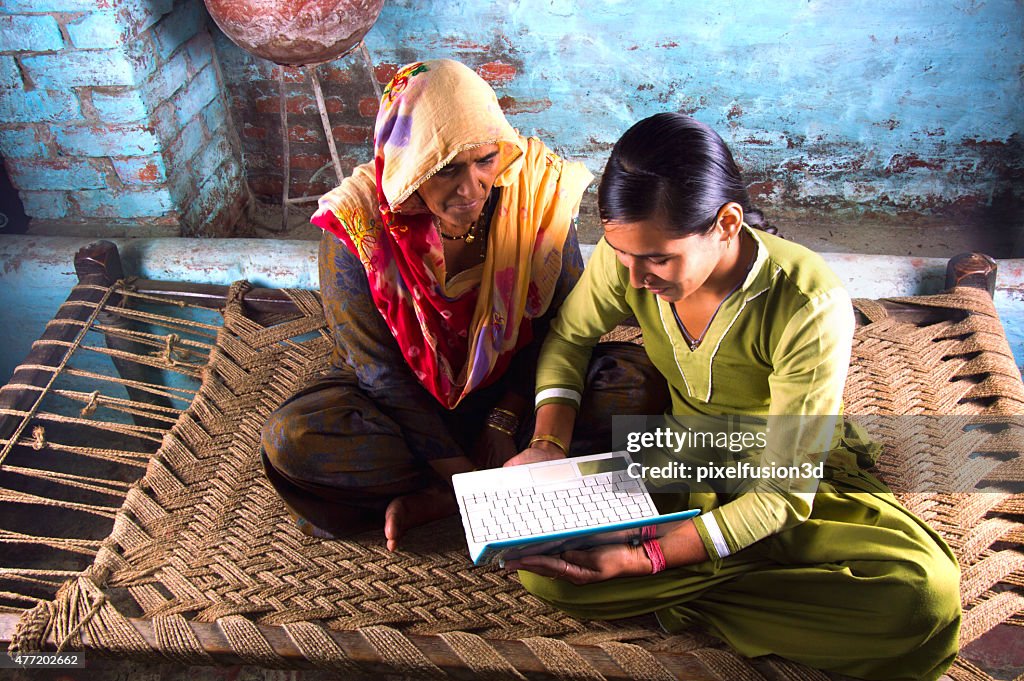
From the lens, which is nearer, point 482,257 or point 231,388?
point 482,257

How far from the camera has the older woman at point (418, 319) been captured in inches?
60.5

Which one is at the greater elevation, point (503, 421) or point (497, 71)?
point (497, 71)

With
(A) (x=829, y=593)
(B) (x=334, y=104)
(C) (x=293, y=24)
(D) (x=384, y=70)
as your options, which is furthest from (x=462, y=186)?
(B) (x=334, y=104)

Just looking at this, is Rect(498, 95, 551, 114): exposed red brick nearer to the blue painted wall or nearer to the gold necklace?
the blue painted wall

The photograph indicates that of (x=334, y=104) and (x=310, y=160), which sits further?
(x=310, y=160)

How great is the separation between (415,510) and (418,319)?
15.8 inches

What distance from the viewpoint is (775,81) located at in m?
2.66

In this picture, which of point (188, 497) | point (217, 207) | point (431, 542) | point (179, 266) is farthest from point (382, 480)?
point (217, 207)

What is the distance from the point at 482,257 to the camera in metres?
1.67

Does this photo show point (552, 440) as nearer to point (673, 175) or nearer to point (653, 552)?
point (653, 552)

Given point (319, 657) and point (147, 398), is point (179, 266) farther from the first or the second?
point (319, 657)

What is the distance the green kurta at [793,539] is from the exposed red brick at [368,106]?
1.64 metres

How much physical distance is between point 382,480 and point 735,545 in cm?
72

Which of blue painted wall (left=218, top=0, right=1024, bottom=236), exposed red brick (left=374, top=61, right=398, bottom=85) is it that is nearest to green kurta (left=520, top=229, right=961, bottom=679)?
blue painted wall (left=218, top=0, right=1024, bottom=236)
